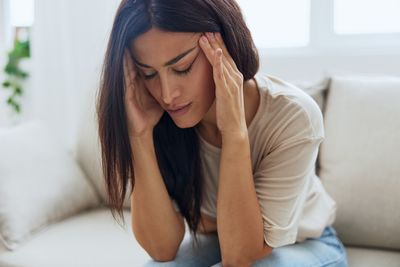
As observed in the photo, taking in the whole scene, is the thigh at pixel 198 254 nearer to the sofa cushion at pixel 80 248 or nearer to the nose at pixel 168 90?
the sofa cushion at pixel 80 248

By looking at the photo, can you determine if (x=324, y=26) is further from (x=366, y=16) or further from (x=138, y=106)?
(x=138, y=106)

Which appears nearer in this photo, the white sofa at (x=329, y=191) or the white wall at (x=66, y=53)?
the white sofa at (x=329, y=191)

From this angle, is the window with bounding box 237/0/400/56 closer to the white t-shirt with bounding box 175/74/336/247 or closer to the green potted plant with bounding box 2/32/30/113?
the white t-shirt with bounding box 175/74/336/247

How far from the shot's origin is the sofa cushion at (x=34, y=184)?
5.52 ft

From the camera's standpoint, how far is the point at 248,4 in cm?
238

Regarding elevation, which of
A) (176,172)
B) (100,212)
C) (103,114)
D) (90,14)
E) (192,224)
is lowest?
(100,212)

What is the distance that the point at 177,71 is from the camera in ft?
3.64

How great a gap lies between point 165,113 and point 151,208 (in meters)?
0.23

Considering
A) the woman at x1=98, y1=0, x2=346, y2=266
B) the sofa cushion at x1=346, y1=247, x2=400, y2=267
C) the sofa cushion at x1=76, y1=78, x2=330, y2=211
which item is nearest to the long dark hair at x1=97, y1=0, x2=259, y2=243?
the woman at x1=98, y1=0, x2=346, y2=266

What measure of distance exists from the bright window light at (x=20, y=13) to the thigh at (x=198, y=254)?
198cm

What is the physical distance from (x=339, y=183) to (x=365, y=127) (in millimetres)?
180

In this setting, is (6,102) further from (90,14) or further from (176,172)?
(176,172)

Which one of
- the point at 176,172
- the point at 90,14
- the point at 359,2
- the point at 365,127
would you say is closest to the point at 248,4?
the point at 359,2

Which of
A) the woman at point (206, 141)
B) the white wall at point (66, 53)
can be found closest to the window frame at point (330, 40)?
the white wall at point (66, 53)
